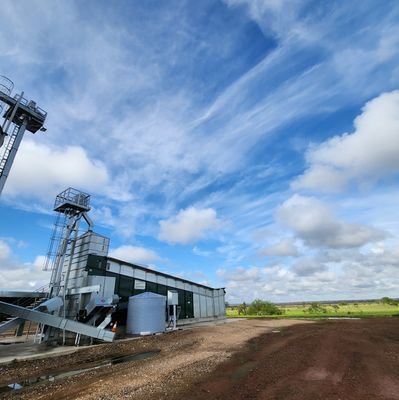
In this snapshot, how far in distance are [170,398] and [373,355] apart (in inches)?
388

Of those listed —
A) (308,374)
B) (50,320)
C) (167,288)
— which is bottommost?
(308,374)

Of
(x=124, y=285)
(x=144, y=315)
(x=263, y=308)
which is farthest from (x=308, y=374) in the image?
(x=263, y=308)

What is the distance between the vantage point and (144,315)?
898 inches

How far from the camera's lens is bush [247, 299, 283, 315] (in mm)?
65688

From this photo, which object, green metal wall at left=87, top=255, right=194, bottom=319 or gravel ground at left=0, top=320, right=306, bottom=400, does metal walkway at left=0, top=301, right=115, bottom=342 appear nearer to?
gravel ground at left=0, top=320, right=306, bottom=400

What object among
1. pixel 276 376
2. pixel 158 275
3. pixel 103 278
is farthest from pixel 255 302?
pixel 276 376

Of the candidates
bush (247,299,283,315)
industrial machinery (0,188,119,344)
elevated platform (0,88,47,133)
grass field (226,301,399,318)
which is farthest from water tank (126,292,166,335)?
bush (247,299,283,315)

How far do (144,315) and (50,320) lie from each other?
28.4 ft

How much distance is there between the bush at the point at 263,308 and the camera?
65.7m

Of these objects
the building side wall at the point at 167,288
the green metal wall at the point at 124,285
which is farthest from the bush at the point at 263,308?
the green metal wall at the point at 124,285

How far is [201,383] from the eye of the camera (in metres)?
8.51

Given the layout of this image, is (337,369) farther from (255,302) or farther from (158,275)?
(255,302)

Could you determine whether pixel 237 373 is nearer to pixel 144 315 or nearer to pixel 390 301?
pixel 144 315

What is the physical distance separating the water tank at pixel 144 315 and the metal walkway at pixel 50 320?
5036mm
